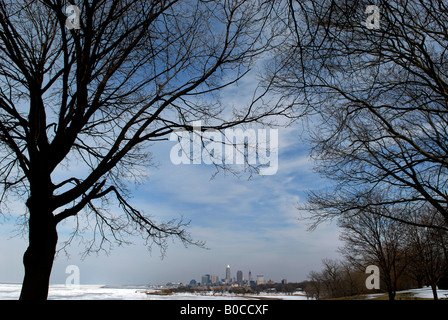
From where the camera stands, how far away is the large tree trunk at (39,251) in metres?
4.47

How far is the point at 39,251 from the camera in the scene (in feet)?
15.4

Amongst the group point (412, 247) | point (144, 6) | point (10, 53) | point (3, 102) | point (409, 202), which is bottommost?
point (412, 247)

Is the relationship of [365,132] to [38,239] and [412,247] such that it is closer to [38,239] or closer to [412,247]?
[38,239]

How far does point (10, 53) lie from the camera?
4926 millimetres

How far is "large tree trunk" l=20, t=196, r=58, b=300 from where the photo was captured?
14.7ft

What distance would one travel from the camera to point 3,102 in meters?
5.30
